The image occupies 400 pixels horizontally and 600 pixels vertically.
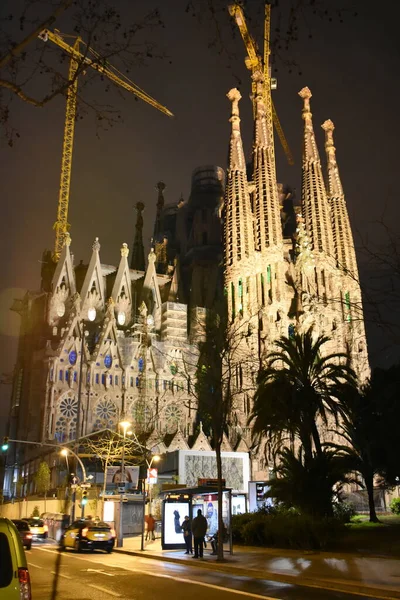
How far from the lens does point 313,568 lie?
13617mm

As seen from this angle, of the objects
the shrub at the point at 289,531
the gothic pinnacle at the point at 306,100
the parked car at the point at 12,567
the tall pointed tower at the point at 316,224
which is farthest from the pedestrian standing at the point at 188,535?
the gothic pinnacle at the point at 306,100

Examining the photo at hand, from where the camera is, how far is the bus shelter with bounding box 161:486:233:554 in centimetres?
2012

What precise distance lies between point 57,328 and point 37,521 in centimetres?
3625

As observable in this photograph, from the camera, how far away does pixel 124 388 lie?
204ft

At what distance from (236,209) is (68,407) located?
30.9 metres

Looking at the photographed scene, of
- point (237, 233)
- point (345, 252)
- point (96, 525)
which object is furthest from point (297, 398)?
point (345, 252)

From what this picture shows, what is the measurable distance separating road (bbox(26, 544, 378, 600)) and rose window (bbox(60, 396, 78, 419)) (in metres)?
42.3

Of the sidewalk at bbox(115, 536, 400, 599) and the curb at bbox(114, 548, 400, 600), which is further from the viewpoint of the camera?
the sidewalk at bbox(115, 536, 400, 599)

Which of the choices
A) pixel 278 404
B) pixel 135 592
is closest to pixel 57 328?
pixel 278 404

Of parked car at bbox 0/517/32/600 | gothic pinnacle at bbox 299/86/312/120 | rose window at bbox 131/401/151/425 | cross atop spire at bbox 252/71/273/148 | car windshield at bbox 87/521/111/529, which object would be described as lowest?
car windshield at bbox 87/521/111/529

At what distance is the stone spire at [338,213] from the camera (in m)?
76.2

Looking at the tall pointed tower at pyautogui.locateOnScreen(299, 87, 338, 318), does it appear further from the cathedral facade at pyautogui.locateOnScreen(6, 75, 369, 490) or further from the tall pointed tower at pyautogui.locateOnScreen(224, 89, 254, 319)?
the tall pointed tower at pyautogui.locateOnScreen(224, 89, 254, 319)

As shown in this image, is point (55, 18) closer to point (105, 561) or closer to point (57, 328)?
point (105, 561)

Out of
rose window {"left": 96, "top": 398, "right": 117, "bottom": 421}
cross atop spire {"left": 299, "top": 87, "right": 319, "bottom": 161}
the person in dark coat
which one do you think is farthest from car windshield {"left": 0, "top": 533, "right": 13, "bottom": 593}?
cross atop spire {"left": 299, "top": 87, "right": 319, "bottom": 161}
